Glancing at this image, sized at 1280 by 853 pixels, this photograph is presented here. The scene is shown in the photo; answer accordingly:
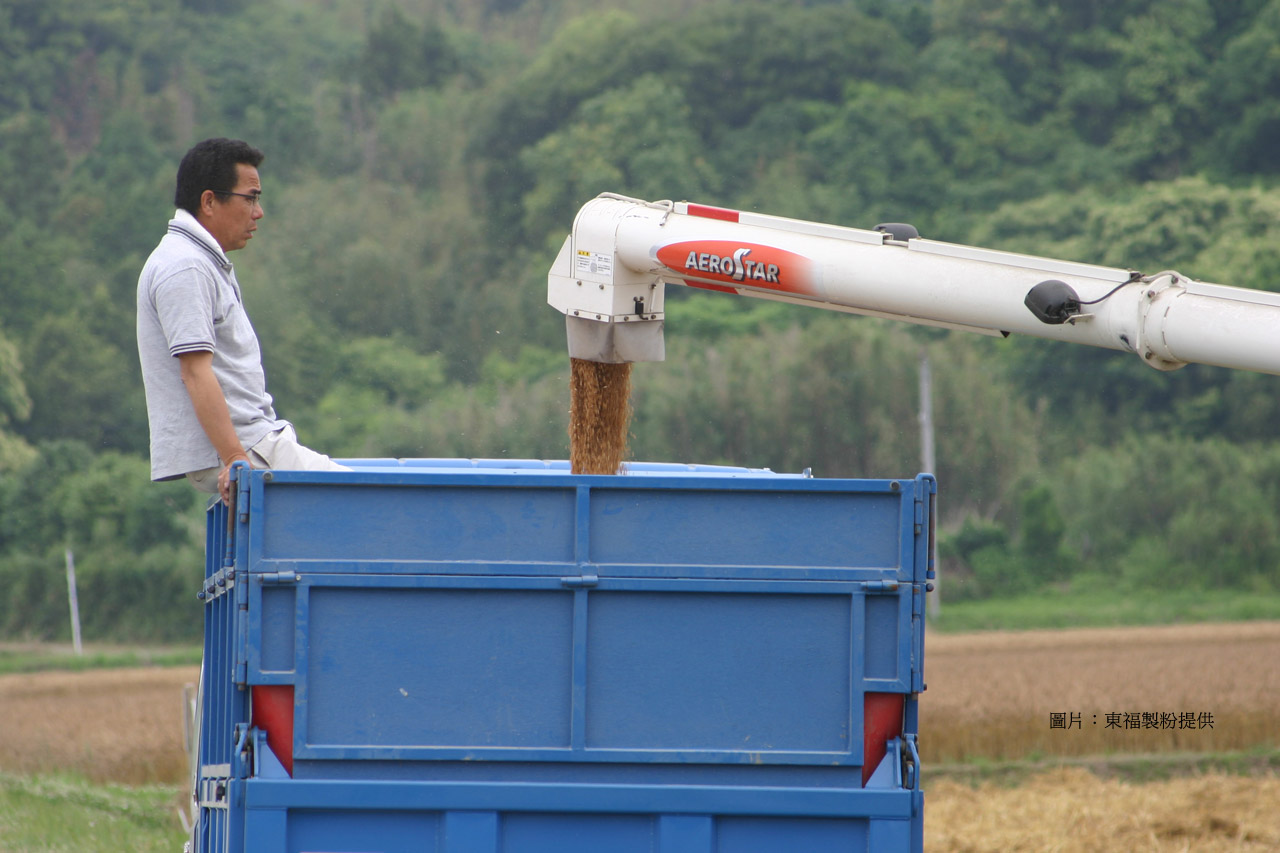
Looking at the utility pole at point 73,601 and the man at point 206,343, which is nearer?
the man at point 206,343

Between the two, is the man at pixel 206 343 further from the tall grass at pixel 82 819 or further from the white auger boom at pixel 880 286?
the tall grass at pixel 82 819

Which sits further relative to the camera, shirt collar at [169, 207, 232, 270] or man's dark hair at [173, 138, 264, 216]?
man's dark hair at [173, 138, 264, 216]

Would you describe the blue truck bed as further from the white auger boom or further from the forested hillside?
the forested hillside

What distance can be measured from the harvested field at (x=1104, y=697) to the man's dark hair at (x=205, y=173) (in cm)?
1104

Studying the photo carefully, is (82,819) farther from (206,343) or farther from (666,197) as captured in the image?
(666,197)

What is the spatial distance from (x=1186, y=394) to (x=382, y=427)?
2368 centimetres

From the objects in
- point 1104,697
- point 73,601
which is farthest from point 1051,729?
point 73,601

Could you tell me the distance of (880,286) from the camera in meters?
5.57

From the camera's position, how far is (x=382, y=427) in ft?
156

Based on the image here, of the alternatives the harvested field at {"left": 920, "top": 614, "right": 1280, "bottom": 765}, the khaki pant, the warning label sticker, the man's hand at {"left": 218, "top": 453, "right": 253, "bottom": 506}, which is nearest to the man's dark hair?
the khaki pant

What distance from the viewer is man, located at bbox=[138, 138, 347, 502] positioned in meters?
4.79

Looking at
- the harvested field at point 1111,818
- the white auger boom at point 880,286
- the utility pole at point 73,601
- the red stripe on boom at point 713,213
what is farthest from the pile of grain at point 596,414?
the utility pole at point 73,601

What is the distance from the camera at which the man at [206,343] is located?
4.79 m

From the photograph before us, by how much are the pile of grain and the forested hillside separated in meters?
30.2
